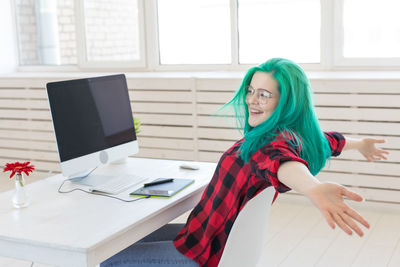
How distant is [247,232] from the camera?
1758 millimetres

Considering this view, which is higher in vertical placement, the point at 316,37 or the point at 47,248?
the point at 316,37

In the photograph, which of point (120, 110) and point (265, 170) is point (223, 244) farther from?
point (120, 110)

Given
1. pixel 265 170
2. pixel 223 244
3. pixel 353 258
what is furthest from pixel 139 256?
pixel 353 258

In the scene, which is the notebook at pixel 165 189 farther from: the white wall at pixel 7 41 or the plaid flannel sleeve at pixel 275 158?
the white wall at pixel 7 41

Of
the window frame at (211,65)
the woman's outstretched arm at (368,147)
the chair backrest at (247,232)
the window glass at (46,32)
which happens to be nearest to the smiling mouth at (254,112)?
the chair backrest at (247,232)

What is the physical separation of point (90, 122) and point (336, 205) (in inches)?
51.4

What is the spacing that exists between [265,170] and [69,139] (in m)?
0.97

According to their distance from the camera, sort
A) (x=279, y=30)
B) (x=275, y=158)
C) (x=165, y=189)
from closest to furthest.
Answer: (x=275, y=158)
(x=165, y=189)
(x=279, y=30)


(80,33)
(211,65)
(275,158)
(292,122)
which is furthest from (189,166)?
(80,33)

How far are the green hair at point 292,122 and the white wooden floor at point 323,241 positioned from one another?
4.48 ft

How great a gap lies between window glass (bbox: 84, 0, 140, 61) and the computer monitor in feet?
8.62

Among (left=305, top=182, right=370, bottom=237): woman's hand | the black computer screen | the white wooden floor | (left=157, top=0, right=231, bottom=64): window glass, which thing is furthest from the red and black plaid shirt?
(left=157, top=0, right=231, bottom=64): window glass

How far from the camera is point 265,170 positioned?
1.58 metres

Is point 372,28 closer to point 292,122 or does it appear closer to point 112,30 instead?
point 112,30
